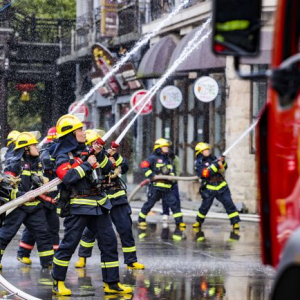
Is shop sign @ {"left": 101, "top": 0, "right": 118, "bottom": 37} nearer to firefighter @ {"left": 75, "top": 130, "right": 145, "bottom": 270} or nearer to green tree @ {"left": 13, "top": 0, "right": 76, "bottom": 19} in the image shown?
green tree @ {"left": 13, "top": 0, "right": 76, "bottom": 19}

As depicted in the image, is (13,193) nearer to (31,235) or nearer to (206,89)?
(31,235)

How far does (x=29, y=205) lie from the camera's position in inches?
476

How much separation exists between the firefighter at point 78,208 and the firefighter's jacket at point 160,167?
848 cm

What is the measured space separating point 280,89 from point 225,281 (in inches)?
275

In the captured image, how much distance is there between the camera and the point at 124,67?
31.4m

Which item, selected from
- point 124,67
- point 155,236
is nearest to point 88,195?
point 155,236

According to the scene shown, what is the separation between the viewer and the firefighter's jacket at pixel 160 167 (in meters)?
18.8

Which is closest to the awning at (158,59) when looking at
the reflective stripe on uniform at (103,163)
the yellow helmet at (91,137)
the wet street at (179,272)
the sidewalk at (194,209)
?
the sidewalk at (194,209)

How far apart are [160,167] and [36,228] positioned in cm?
695

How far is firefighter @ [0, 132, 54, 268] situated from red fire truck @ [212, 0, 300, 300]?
731 centimetres

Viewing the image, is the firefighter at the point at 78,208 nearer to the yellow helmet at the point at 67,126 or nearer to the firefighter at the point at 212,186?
the yellow helmet at the point at 67,126

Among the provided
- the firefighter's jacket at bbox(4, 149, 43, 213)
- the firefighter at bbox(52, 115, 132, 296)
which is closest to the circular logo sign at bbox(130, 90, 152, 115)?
the firefighter's jacket at bbox(4, 149, 43, 213)

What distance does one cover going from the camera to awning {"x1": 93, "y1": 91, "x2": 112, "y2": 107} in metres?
35.3

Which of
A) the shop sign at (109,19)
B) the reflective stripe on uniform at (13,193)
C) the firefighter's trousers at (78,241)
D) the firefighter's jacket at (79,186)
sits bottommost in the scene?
the firefighter's trousers at (78,241)
